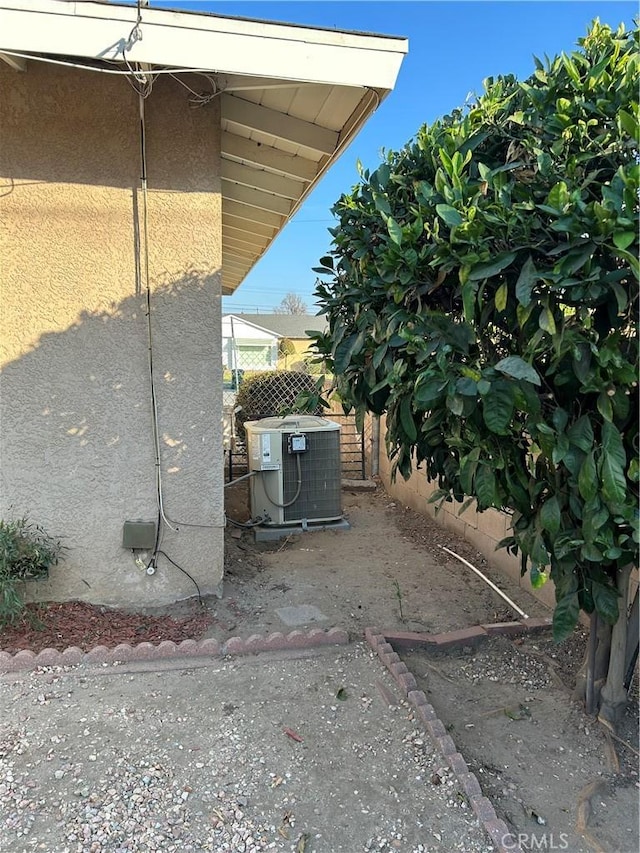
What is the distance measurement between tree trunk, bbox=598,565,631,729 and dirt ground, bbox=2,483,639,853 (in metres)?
0.07

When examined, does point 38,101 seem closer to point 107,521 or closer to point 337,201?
point 337,201

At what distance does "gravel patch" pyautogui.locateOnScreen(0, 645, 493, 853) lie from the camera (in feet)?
5.61

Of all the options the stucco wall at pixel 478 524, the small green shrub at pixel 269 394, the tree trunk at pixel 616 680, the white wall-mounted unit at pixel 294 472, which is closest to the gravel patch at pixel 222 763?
the tree trunk at pixel 616 680

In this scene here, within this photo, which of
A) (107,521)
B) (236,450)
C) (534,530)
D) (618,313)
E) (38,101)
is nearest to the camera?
(618,313)

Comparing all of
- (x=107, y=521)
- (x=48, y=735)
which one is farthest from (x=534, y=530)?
(x=107, y=521)

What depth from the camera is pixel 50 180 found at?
3182mm

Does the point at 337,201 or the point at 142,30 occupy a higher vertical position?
the point at 142,30

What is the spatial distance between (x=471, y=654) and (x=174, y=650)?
1.66 metres

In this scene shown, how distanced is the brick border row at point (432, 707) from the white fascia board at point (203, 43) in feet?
9.91

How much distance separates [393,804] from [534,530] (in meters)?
1.11

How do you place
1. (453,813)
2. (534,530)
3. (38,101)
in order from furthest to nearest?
(38,101)
(534,530)
(453,813)

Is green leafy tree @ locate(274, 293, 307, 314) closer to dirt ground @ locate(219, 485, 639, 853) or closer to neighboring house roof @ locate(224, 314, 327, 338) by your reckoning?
neighboring house roof @ locate(224, 314, 327, 338)

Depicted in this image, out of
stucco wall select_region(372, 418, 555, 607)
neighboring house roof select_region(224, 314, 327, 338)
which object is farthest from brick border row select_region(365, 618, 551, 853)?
neighboring house roof select_region(224, 314, 327, 338)

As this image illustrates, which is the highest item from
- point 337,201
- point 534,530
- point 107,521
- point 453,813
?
point 337,201
